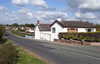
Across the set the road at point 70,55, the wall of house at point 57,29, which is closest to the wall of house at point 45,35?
the wall of house at point 57,29

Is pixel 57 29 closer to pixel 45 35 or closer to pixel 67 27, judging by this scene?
pixel 67 27

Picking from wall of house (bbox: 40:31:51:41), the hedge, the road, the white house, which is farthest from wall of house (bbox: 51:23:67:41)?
the road

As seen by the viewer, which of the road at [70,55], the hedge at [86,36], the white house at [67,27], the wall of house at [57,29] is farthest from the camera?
the wall of house at [57,29]

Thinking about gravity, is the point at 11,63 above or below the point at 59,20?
below

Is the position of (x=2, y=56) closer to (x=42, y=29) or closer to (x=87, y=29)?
(x=87, y=29)

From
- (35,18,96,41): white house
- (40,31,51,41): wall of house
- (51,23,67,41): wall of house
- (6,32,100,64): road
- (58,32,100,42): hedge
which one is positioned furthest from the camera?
(40,31,51,41): wall of house

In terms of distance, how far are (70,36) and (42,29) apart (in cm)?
2048

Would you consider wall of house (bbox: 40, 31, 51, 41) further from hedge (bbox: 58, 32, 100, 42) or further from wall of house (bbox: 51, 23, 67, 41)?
hedge (bbox: 58, 32, 100, 42)

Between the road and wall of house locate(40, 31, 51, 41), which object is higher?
wall of house locate(40, 31, 51, 41)

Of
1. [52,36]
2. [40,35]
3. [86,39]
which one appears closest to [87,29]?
[52,36]

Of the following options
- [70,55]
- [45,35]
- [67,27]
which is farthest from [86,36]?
[45,35]

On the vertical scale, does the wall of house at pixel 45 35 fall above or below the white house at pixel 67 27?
below

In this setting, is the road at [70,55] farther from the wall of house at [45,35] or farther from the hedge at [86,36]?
the wall of house at [45,35]

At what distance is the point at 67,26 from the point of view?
35.7 m
